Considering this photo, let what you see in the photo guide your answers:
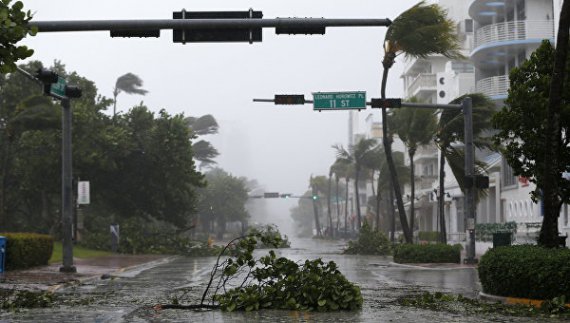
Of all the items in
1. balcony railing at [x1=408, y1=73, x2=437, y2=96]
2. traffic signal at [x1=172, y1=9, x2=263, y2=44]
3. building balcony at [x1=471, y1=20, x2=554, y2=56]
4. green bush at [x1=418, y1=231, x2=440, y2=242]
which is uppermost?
balcony railing at [x1=408, y1=73, x2=437, y2=96]

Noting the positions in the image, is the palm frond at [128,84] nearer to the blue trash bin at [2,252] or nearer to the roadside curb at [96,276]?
the roadside curb at [96,276]

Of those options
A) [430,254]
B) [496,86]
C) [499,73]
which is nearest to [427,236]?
[499,73]

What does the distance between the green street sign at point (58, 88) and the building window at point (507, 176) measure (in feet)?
108

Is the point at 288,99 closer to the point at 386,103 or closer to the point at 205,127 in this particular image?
the point at 386,103

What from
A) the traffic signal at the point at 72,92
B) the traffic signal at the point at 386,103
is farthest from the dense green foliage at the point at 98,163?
the traffic signal at the point at 386,103

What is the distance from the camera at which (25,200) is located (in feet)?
163

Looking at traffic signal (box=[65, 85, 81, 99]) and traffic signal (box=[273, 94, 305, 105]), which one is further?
traffic signal (box=[273, 94, 305, 105])

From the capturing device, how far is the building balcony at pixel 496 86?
2133 inches

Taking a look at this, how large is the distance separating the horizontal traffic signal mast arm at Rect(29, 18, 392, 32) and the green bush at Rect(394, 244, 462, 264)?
1872cm

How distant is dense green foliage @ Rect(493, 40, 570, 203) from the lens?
18.1m

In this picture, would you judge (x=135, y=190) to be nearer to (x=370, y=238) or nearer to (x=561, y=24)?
(x=370, y=238)

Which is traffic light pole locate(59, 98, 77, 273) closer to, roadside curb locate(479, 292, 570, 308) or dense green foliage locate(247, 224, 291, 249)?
dense green foliage locate(247, 224, 291, 249)

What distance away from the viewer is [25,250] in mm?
27703

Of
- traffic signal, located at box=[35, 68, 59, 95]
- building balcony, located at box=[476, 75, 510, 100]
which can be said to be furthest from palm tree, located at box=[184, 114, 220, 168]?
traffic signal, located at box=[35, 68, 59, 95]
